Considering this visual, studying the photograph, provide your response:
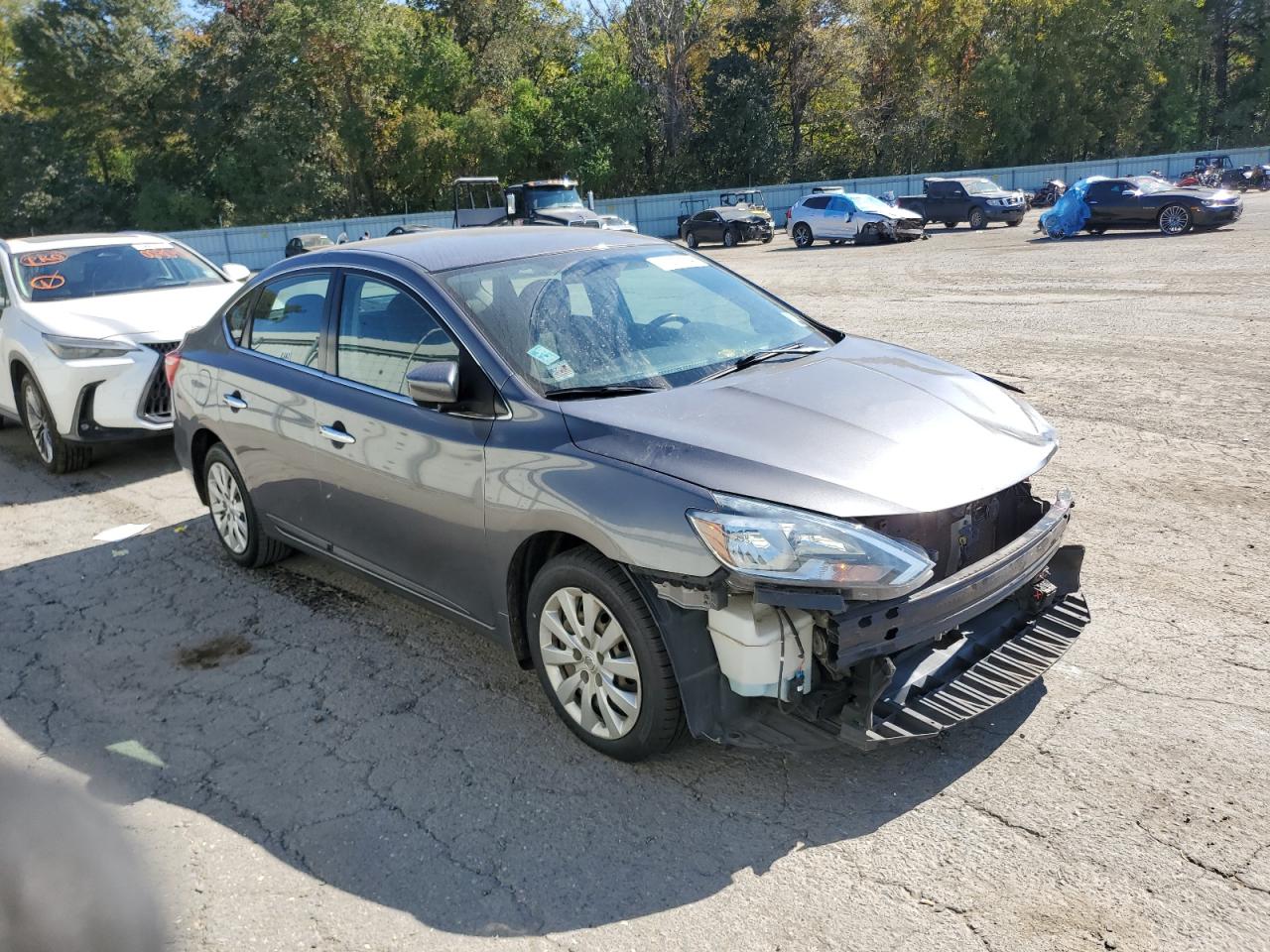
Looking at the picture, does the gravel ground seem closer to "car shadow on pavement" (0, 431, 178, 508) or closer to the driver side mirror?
the driver side mirror

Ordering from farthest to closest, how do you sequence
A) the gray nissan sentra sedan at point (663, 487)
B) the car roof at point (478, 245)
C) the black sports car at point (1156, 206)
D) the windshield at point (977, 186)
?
the windshield at point (977, 186), the black sports car at point (1156, 206), the car roof at point (478, 245), the gray nissan sentra sedan at point (663, 487)

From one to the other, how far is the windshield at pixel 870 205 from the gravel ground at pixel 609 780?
24146 mm

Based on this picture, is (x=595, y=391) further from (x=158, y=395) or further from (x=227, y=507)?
(x=158, y=395)

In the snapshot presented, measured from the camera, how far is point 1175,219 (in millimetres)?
23641

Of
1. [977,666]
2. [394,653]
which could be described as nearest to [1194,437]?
[977,666]

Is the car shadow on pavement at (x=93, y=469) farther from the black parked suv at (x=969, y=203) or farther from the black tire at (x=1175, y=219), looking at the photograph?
the black parked suv at (x=969, y=203)

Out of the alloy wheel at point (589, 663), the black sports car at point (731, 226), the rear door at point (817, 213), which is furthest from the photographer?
the black sports car at point (731, 226)

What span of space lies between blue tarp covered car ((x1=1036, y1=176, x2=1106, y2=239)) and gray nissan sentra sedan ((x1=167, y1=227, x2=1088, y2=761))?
2274 cm

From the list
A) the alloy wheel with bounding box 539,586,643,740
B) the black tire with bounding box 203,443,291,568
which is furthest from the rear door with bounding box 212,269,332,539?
the alloy wheel with bounding box 539,586,643,740

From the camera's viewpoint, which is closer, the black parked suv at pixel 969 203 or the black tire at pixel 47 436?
the black tire at pixel 47 436

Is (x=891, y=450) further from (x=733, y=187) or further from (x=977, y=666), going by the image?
→ (x=733, y=187)

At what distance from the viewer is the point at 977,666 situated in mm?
3520

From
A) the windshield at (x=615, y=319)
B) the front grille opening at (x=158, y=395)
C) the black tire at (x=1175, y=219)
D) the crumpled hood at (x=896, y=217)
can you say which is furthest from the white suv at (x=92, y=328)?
the crumpled hood at (x=896, y=217)

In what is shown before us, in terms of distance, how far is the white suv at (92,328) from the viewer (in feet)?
25.4
